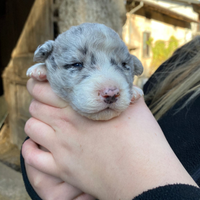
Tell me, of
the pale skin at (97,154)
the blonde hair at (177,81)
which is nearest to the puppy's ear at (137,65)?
the pale skin at (97,154)

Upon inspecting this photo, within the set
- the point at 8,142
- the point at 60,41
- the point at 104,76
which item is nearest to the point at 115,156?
the point at 104,76

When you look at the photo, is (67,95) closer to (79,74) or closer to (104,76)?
(79,74)

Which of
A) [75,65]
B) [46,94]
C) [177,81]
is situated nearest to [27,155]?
[46,94]

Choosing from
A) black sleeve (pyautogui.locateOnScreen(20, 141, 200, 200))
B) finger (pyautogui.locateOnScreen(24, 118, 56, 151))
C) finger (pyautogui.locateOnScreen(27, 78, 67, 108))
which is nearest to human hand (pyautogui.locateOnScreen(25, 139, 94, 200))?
finger (pyautogui.locateOnScreen(24, 118, 56, 151))

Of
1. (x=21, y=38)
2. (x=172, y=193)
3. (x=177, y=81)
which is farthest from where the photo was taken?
(x=21, y=38)

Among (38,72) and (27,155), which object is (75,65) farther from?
(27,155)

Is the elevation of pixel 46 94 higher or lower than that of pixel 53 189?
higher

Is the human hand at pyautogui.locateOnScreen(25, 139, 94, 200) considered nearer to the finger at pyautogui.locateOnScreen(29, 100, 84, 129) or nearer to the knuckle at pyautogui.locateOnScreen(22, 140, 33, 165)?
the knuckle at pyautogui.locateOnScreen(22, 140, 33, 165)
